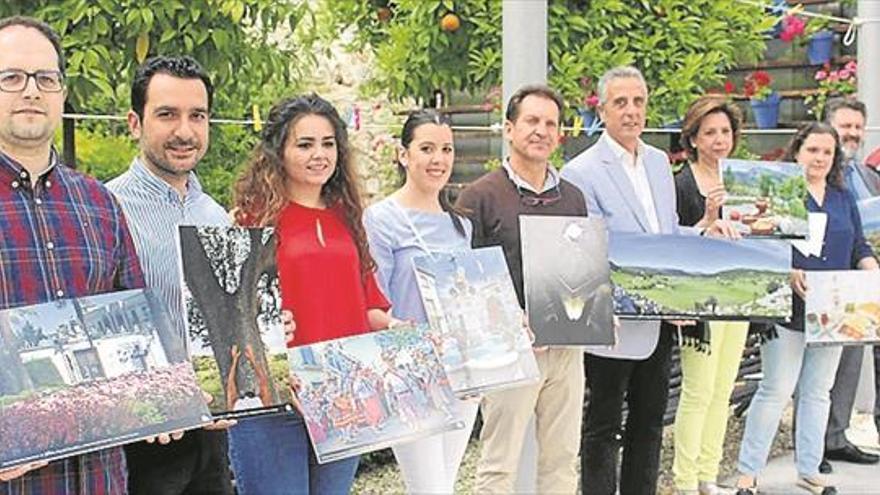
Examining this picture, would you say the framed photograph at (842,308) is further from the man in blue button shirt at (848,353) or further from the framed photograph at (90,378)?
the framed photograph at (90,378)

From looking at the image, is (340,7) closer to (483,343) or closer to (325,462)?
(483,343)

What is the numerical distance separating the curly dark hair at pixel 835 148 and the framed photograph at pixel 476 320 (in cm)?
181

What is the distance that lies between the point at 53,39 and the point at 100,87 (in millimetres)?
1487

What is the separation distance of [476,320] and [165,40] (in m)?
1.52

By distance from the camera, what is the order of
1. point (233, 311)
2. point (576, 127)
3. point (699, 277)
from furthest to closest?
point (576, 127) < point (699, 277) < point (233, 311)

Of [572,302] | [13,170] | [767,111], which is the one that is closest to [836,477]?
[572,302]

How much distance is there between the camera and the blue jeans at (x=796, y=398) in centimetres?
461

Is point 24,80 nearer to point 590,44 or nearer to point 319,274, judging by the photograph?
point 319,274

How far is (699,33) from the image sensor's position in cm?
635

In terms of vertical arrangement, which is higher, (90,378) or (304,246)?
(304,246)

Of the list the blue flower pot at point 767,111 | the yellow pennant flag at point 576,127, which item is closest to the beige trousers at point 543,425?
the yellow pennant flag at point 576,127

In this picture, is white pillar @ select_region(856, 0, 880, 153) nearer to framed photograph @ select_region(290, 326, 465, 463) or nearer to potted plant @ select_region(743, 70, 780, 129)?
potted plant @ select_region(743, 70, 780, 129)

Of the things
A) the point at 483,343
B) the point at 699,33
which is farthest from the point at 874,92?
the point at 483,343

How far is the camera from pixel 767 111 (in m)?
8.45
